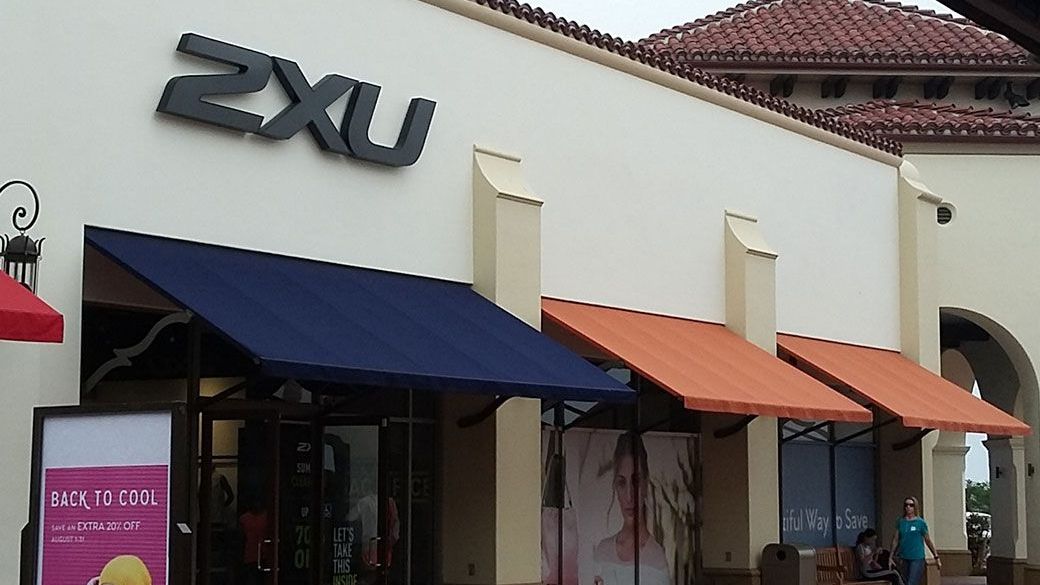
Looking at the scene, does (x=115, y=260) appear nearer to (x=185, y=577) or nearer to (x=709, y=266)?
(x=185, y=577)

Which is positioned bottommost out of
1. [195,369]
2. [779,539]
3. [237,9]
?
[779,539]

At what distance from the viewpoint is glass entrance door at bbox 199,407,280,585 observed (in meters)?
15.4

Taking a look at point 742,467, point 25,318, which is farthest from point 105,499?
point 742,467

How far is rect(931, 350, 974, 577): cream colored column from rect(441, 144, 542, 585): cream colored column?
11153mm

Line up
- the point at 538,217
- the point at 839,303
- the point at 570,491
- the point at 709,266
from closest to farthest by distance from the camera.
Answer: the point at 538,217 < the point at 570,491 < the point at 709,266 < the point at 839,303

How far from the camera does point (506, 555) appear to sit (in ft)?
56.2

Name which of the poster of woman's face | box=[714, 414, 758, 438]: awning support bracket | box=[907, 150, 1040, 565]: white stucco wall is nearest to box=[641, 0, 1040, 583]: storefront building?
box=[907, 150, 1040, 565]: white stucco wall

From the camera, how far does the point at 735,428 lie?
856 inches

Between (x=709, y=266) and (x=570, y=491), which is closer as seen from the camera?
(x=570, y=491)

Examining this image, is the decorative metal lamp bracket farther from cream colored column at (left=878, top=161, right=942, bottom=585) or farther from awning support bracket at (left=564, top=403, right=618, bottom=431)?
cream colored column at (left=878, top=161, right=942, bottom=585)

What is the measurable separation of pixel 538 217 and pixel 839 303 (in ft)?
26.8

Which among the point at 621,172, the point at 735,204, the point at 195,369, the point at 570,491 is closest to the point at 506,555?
the point at 570,491

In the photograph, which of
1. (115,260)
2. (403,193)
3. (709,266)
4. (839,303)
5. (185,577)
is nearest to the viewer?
(185,577)

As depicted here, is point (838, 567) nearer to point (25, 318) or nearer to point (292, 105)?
point (292, 105)
